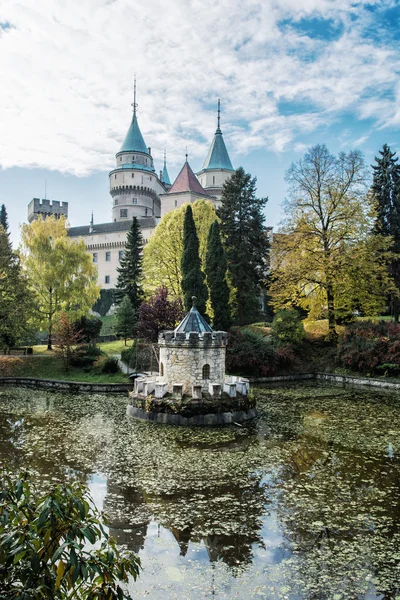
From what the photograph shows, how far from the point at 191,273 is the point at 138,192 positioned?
36.7m

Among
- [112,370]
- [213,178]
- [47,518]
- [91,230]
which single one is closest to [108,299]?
[91,230]

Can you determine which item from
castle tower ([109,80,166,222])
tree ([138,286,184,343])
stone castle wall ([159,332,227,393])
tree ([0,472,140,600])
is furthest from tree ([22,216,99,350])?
castle tower ([109,80,166,222])

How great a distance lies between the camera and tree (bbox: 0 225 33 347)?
23.0 metres

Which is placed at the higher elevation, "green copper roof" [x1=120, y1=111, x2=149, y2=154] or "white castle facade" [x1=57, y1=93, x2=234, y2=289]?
"green copper roof" [x1=120, y1=111, x2=149, y2=154]

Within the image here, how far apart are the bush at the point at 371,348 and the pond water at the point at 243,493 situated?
276 inches

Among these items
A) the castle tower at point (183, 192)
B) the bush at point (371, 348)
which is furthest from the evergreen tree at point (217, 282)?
the castle tower at point (183, 192)

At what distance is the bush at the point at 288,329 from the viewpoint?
25.9 m

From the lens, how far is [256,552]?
6.23 metres

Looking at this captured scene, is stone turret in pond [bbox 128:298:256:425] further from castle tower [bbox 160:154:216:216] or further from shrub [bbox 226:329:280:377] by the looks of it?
castle tower [bbox 160:154:216:216]

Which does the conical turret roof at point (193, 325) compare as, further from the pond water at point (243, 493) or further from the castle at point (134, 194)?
the castle at point (134, 194)

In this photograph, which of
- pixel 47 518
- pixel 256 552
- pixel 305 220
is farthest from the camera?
pixel 305 220

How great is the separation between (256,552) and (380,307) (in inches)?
872

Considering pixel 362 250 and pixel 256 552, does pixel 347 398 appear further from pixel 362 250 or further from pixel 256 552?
pixel 256 552

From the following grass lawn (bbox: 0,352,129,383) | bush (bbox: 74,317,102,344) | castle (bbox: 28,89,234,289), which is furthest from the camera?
castle (bbox: 28,89,234,289)
